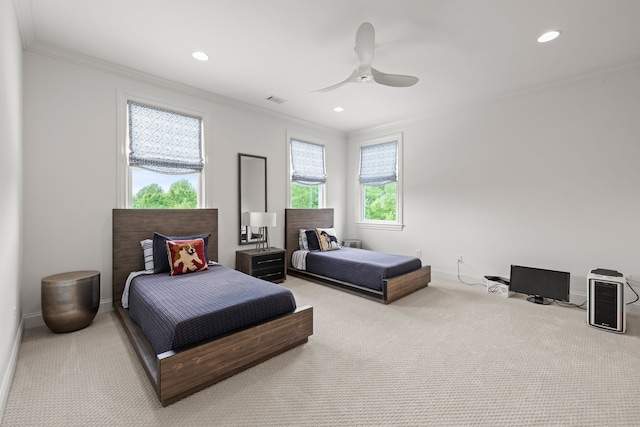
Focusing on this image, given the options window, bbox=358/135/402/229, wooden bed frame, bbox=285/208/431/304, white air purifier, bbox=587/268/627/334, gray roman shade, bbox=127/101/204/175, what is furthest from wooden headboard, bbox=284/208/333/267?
white air purifier, bbox=587/268/627/334

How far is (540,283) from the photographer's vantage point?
3.69 metres

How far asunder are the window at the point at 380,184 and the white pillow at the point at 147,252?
3.87 meters

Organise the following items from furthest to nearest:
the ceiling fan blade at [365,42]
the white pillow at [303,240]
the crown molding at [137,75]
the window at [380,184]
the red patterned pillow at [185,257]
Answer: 1. the window at [380,184]
2. the white pillow at [303,240]
3. the red patterned pillow at [185,257]
4. the crown molding at [137,75]
5. the ceiling fan blade at [365,42]

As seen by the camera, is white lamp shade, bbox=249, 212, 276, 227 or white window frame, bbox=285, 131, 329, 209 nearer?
white lamp shade, bbox=249, 212, 276, 227

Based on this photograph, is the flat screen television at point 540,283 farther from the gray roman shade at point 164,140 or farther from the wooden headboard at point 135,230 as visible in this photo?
the gray roman shade at point 164,140

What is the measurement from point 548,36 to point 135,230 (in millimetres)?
A: 4650

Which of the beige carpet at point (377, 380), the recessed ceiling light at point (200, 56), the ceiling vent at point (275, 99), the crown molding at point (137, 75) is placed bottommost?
the beige carpet at point (377, 380)

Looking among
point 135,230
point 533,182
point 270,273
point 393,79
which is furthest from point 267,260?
point 533,182

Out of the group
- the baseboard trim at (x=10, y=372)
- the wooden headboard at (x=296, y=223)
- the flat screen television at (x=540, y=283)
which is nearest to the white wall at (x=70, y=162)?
the baseboard trim at (x=10, y=372)

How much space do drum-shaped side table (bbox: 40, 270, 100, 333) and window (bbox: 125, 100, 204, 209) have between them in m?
1.01

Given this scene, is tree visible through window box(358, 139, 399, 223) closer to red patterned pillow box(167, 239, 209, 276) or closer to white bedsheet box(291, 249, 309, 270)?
white bedsheet box(291, 249, 309, 270)

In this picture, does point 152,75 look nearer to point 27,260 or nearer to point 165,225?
point 165,225

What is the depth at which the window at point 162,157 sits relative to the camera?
3443 millimetres

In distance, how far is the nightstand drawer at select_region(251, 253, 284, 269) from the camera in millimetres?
4164
